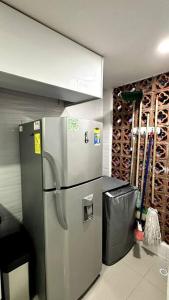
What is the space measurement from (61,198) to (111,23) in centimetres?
127

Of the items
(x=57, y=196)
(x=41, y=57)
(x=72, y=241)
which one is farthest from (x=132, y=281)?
(x=41, y=57)

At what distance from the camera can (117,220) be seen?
1.71m

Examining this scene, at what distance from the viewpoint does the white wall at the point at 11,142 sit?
4.70 ft

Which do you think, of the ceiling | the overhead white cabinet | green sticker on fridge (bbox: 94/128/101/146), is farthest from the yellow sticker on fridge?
the ceiling

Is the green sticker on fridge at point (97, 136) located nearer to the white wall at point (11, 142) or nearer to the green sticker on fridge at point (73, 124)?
the green sticker on fridge at point (73, 124)

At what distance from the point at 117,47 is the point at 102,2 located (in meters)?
0.47

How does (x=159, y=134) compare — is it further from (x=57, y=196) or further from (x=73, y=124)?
(x=57, y=196)

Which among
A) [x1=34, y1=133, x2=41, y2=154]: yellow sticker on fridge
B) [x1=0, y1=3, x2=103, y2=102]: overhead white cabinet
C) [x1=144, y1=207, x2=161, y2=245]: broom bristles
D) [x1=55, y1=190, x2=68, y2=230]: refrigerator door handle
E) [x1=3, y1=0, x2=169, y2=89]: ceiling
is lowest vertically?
[x1=144, y1=207, x2=161, y2=245]: broom bristles

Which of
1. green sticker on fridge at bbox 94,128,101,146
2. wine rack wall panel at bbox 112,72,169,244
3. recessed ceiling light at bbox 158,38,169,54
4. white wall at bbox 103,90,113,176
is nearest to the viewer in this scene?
recessed ceiling light at bbox 158,38,169,54

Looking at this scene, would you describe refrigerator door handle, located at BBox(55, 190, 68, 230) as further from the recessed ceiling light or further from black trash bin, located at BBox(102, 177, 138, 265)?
the recessed ceiling light

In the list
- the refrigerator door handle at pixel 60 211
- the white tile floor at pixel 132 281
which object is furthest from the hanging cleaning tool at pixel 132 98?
the refrigerator door handle at pixel 60 211

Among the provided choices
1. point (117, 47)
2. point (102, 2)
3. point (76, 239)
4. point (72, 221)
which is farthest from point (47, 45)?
point (76, 239)

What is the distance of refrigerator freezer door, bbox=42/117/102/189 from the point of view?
1083 millimetres

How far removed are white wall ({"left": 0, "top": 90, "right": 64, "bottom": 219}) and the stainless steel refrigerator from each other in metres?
0.14
